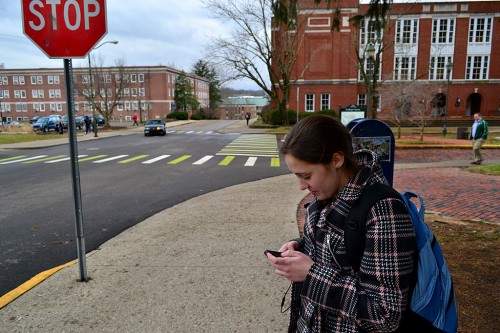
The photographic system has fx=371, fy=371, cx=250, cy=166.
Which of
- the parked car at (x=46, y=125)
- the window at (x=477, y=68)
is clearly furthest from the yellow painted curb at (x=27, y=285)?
the window at (x=477, y=68)

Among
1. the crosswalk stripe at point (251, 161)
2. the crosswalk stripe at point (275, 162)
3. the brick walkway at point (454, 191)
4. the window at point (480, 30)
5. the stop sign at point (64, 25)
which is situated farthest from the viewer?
the window at point (480, 30)

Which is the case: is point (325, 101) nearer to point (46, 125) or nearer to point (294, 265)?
point (46, 125)

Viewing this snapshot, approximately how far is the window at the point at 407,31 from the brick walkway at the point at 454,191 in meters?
35.5

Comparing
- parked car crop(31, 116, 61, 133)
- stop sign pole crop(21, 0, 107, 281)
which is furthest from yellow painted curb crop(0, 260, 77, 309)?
parked car crop(31, 116, 61, 133)

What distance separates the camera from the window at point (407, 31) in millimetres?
44562

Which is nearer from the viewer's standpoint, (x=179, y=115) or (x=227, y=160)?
(x=227, y=160)

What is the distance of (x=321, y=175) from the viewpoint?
1.56 metres

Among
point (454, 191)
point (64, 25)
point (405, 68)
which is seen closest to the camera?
point (64, 25)

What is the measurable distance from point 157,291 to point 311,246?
8.46ft

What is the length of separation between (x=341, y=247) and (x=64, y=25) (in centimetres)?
352

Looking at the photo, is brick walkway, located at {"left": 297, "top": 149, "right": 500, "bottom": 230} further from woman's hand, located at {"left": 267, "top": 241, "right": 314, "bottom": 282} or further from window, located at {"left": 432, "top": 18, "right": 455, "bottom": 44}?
window, located at {"left": 432, "top": 18, "right": 455, "bottom": 44}

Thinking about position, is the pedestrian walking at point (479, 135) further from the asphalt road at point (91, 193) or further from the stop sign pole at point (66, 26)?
the stop sign pole at point (66, 26)

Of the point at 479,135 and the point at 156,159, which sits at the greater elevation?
the point at 479,135

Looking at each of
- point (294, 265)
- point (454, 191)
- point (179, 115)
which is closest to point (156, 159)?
point (454, 191)
